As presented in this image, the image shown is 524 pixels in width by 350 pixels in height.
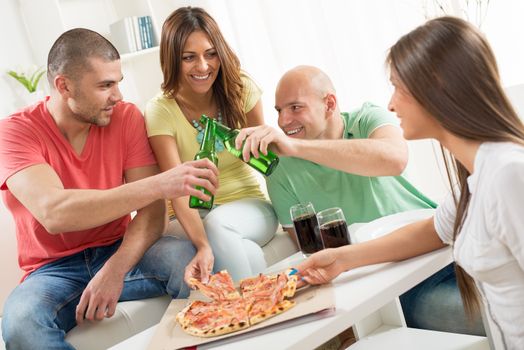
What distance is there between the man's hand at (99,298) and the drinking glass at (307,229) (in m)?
0.79

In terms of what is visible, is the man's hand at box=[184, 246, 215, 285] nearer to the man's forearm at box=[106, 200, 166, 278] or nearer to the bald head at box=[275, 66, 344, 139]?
the man's forearm at box=[106, 200, 166, 278]

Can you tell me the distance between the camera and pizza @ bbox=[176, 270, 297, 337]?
1.30 metres

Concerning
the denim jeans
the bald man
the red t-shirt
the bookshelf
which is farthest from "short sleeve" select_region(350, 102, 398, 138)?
the bookshelf

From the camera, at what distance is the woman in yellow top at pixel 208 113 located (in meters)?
2.35

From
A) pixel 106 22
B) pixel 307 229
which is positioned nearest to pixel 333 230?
pixel 307 229

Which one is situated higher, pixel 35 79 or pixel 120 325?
pixel 35 79

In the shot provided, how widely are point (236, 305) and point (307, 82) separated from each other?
3.51ft

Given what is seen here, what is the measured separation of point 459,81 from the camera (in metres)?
1.19

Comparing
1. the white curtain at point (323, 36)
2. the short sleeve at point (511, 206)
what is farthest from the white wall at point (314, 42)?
the short sleeve at point (511, 206)

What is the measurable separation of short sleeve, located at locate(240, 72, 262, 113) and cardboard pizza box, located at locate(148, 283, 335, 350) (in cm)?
141

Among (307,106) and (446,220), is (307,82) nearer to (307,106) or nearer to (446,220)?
(307,106)

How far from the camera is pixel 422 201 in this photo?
7.16 feet

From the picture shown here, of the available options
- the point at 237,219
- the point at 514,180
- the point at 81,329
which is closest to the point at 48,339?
the point at 81,329

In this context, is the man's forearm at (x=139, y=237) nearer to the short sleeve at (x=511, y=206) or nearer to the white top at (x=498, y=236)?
the white top at (x=498, y=236)
